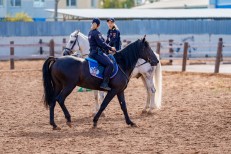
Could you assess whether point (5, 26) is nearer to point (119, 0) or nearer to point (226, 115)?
point (226, 115)

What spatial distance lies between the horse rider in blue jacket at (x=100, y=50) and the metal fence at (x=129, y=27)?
25711 mm

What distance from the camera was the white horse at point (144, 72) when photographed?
46.9 feet

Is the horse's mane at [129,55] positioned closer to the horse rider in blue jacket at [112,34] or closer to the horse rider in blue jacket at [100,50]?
the horse rider in blue jacket at [100,50]

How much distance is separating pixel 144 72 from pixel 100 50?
2.78 m

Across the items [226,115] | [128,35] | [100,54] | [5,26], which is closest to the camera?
[100,54]

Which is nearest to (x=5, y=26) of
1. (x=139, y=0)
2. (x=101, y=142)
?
(x=101, y=142)

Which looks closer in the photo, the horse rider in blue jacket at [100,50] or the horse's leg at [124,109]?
the horse rider in blue jacket at [100,50]

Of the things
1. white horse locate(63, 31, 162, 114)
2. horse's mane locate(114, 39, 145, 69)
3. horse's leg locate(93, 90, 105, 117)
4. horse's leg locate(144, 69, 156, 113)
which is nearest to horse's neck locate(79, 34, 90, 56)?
white horse locate(63, 31, 162, 114)

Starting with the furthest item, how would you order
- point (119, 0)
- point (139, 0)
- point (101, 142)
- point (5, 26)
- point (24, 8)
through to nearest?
point (139, 0) → point (119, 0) → point (24, 8) → point (5, 26) → point (101, 142)

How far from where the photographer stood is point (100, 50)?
475 inches

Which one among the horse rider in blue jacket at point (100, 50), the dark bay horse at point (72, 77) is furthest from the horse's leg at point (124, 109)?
the horse rider in blue jacket at point (100, 50)

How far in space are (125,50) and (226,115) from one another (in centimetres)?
284

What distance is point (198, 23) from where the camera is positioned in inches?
1681

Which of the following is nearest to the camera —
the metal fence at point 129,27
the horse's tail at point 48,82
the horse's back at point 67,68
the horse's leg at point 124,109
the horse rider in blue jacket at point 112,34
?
the horse's back at point 67,68
